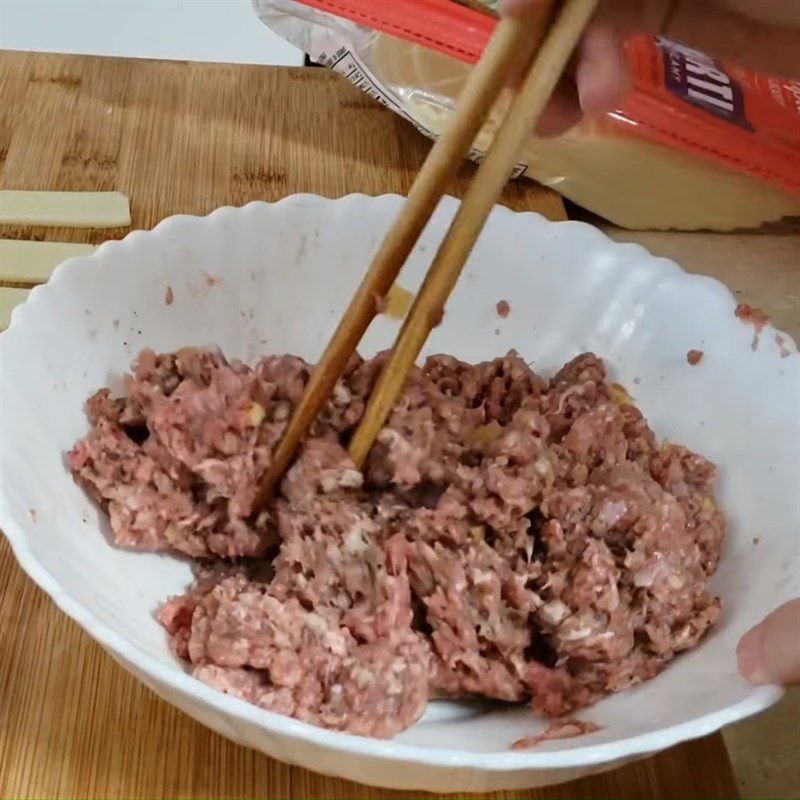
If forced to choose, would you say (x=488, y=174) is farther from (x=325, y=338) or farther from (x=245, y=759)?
(x=245, y=759)

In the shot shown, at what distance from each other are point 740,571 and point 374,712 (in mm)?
457

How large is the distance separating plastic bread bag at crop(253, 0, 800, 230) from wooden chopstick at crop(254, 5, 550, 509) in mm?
745

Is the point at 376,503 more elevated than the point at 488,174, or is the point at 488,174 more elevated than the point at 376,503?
the point at 488,174

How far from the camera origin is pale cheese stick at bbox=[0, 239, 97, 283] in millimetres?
1422

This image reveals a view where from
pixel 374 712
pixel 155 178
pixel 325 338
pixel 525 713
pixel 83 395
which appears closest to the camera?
pixel 374 712

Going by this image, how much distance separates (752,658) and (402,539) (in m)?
0.34

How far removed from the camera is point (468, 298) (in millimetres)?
1301

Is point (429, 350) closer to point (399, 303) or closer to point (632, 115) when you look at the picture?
point (399, 303)

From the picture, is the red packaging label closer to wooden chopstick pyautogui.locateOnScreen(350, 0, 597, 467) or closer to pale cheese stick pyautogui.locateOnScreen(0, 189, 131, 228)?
pale cheese stick pyautogui.locateOnScreen(0, 189, 131, 228)

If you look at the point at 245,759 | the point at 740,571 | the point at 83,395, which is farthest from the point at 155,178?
the point at 740,571

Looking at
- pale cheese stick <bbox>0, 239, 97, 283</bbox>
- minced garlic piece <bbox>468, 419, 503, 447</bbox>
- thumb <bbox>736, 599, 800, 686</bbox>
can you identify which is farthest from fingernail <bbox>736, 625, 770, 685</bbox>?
pale cheese stick <bbox>0, 239, 97, 283</bbox>

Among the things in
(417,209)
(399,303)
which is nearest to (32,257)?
(399,303)

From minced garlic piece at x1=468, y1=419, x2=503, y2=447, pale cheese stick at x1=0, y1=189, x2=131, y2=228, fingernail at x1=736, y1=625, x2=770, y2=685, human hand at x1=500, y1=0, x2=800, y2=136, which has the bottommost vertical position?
pale cheese stick at x1=0, y1=189, x2=131, y2=228

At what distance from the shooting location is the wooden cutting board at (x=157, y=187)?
3.04 ft
